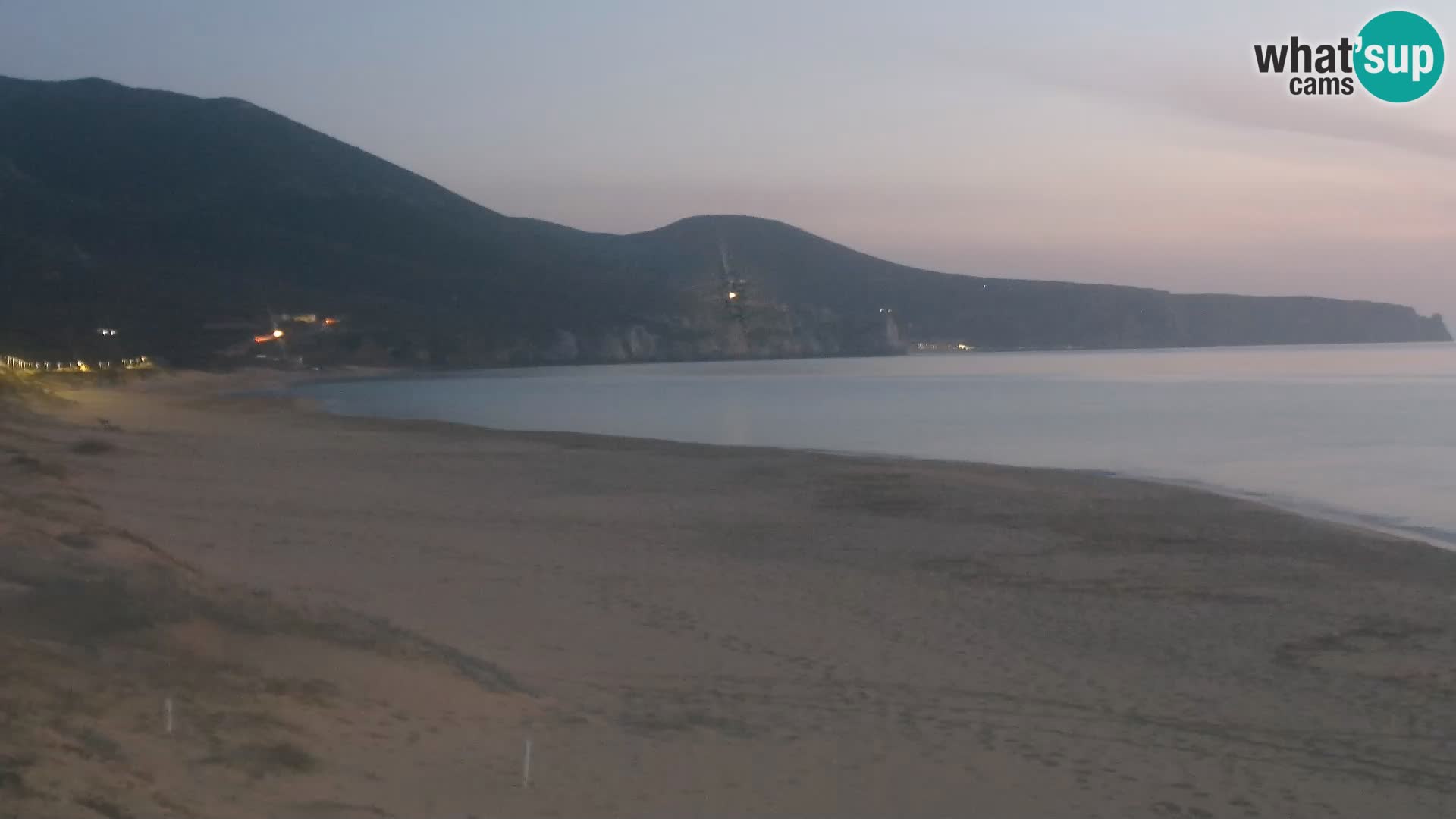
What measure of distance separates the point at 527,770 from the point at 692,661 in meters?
2.71

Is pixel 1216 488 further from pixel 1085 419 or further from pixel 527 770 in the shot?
pixel 1085 419

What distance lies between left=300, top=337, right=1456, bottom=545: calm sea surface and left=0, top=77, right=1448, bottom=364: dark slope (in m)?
29.5

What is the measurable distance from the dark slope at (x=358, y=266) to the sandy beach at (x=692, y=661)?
8594 centimetres

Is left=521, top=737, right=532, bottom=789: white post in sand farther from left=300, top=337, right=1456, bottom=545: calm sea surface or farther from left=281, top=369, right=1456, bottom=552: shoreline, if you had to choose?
left=300, top=337, right=1456, bottom=545: calm sea surface

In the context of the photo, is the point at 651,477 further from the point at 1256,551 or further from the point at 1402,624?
the point at 1402,624

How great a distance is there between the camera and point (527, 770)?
5617mm

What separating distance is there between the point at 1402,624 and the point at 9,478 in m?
12.3

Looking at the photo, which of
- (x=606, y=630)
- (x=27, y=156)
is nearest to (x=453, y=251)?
(x=27, y=156)

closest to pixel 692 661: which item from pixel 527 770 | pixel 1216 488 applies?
pixel 527 770

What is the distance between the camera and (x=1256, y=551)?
14195mm

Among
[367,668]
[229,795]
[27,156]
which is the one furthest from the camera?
[27,156]

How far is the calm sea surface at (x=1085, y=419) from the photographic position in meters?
25.0

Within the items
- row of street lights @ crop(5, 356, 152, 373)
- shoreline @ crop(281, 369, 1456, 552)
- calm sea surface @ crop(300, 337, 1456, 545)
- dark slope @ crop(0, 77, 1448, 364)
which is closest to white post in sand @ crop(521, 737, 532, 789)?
shoreline @ crop(281, 369, 1456, 552)

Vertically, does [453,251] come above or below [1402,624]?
above
